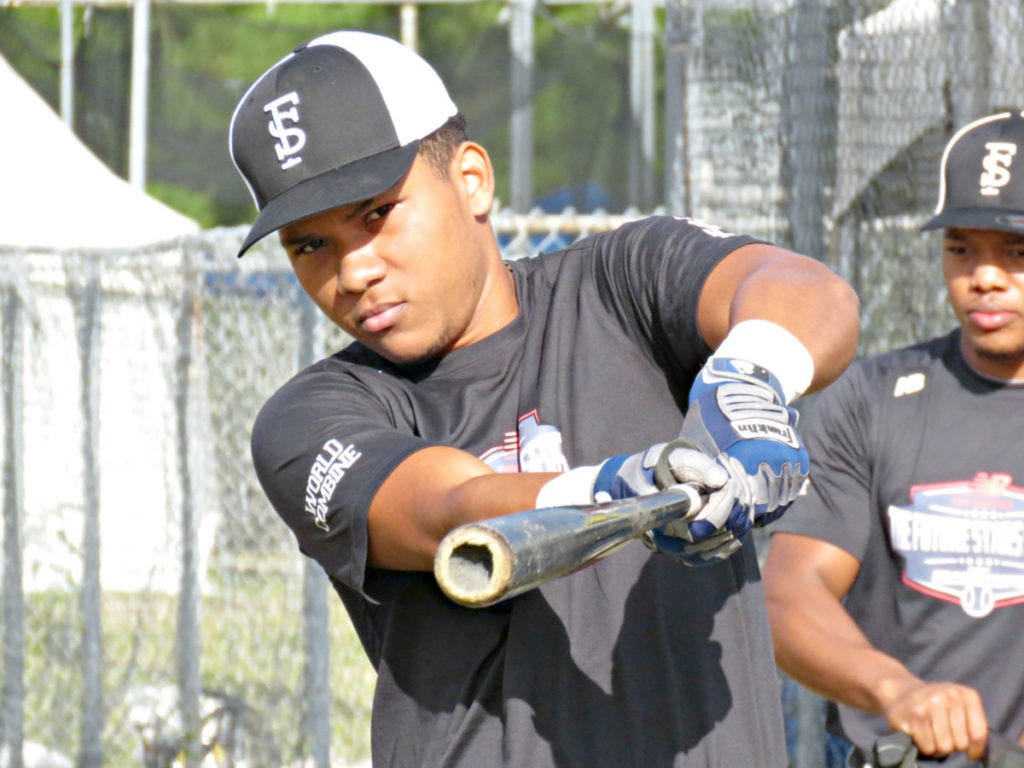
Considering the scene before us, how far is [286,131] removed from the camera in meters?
2.56

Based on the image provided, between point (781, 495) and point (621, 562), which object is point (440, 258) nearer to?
point (621, 562)

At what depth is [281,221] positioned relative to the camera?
2.50 meters

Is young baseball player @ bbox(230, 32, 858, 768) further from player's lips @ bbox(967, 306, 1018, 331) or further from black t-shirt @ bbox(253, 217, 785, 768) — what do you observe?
player's lips @ bbox(967, 306, 1018, 331)

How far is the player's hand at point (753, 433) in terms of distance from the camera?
2.00m

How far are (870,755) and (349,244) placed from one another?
1.95 meters

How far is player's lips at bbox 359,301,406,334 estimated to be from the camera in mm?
2545

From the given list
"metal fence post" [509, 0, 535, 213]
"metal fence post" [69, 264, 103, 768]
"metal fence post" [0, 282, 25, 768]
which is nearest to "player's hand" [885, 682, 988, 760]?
"metal fence post" [69, 264, 103, 768]

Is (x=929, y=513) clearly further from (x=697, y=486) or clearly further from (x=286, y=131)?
(x=697, y=486)

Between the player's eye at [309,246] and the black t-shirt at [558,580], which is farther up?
the player's eye at [309,246]

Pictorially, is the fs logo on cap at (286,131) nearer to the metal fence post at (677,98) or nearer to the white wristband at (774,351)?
the white wristband at (774,351)

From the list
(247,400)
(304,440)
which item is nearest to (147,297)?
(247,400)

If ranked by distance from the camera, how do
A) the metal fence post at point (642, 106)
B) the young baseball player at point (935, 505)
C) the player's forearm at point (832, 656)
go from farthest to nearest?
the metal fence post at point (642, 106)
the young baseball player at point (935, 505)
the player's forearm at point (832, 656)

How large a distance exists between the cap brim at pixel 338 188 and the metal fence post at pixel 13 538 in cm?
384

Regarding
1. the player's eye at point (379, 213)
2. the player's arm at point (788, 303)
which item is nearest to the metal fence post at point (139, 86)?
the player's eye at point (379, 213)
